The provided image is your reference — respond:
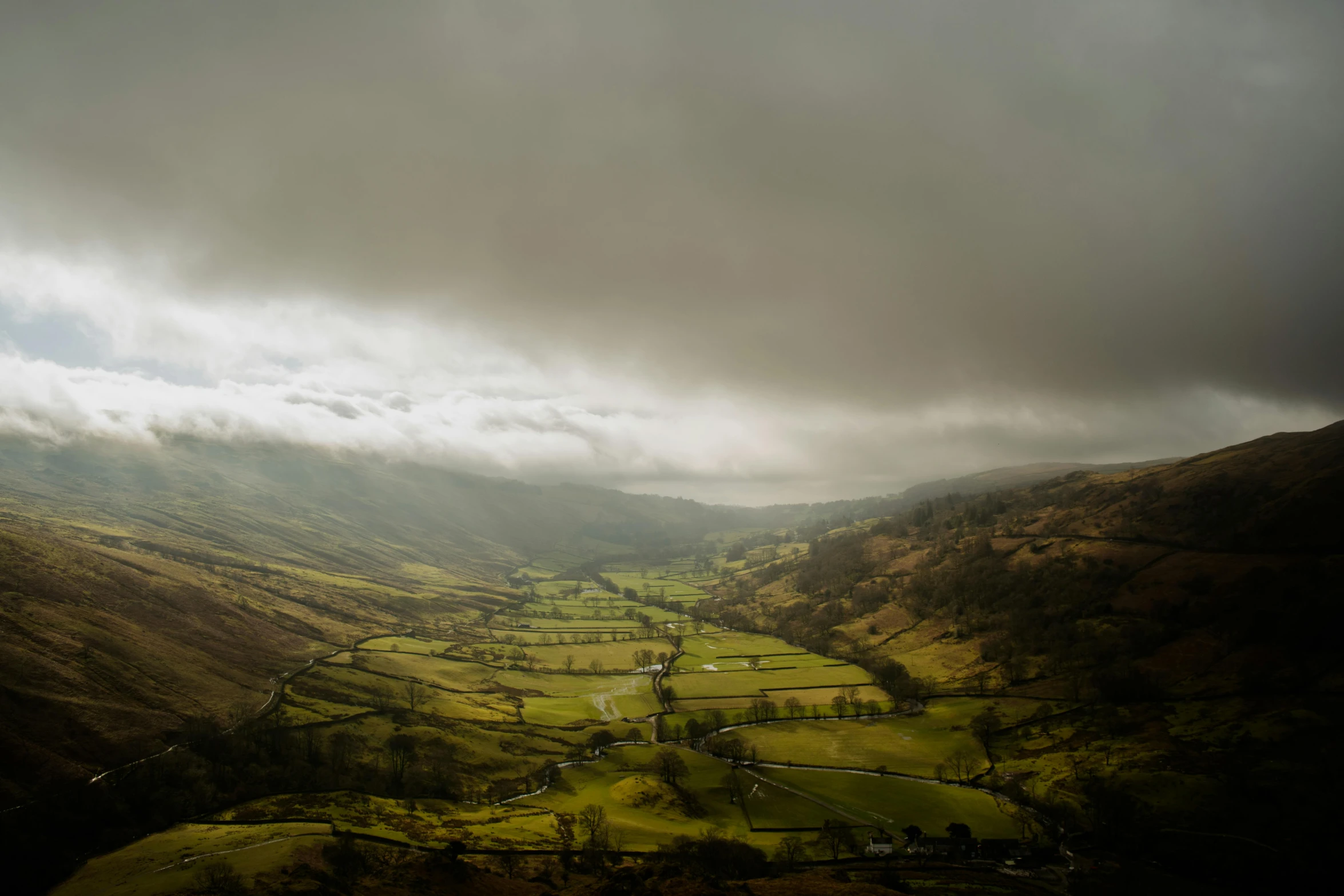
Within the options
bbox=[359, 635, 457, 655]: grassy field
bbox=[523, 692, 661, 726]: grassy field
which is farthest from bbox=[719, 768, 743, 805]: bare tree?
bbox=[359, 635, 457, 655]: grassy field

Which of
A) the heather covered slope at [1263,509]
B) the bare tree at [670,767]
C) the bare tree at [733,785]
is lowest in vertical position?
the bare tree at [733,785]

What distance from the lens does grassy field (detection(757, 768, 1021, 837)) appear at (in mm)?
82250

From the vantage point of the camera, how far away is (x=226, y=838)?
71625 millimetres

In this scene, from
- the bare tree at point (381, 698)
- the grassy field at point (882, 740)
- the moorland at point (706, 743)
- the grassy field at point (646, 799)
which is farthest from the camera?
the bare tree at point (381, 698)

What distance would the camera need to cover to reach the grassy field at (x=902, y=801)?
82250mm

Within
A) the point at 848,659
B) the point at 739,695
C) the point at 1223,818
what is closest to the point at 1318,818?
the point at 1223,818

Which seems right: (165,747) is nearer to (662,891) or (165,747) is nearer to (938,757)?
(662,891)

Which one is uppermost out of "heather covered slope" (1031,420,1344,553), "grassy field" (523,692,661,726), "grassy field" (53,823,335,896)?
"heather covered slope" (1031,420,1344,553)

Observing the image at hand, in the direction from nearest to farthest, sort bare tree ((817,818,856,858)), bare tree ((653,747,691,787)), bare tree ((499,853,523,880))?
bare tree ((499,853,523,880)) → bare tree ((817,818,856,858)) → bare tree ((653,747,691,787))

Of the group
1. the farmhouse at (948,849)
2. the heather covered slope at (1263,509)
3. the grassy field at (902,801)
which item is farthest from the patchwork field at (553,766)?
the heather covered slope at (1263,509)

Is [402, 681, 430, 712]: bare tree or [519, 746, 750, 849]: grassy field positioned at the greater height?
[402, 681, 430, 712]: bare tree

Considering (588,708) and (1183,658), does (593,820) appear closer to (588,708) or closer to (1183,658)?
(588,708)

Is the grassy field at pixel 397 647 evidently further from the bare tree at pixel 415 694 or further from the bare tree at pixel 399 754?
the bare tree at pixel 399 754

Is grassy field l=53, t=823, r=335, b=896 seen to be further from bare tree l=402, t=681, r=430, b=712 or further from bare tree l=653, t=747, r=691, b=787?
bare tree l=402, t=681, r=430, b=712
